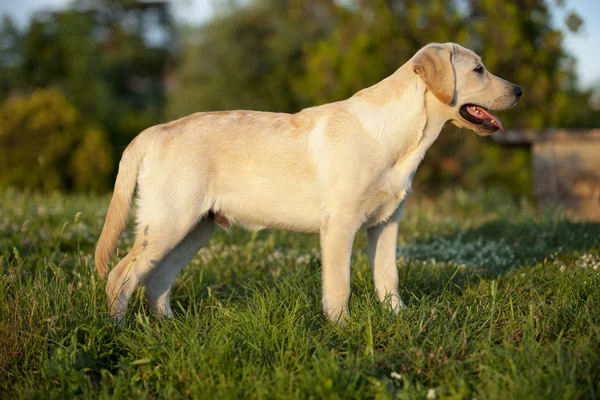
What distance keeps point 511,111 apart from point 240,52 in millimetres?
9701

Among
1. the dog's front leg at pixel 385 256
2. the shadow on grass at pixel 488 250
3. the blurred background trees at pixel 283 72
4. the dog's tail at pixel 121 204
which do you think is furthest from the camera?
the blurred background trees at pixel 283 72

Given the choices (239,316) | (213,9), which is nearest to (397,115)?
(239,316)

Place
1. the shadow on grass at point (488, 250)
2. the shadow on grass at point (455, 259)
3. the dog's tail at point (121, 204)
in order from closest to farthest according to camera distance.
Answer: the dog's tail at point (121, 204), the shadow on grass at point (455, 259), the shadow on grass at point (488, 250)

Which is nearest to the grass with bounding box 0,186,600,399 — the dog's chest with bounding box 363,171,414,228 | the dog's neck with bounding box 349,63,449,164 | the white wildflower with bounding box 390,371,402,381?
the white wildflower with bounding box 390,371,402,381

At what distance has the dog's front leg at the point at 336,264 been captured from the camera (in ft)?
12.5

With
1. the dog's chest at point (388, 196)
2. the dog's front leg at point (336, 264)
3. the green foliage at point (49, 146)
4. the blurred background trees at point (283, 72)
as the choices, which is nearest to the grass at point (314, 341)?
the dog's front leg at point (336, 264)

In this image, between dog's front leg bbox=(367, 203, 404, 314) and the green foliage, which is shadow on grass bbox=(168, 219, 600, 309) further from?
the green foliage

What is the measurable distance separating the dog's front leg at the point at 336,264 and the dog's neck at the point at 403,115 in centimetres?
56

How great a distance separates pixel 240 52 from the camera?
19.2 m

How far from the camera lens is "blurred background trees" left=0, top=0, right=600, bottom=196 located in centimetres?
1195

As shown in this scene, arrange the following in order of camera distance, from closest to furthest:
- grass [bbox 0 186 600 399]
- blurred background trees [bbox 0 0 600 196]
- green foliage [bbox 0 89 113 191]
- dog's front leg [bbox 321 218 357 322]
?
grass [bbox 0 186 600 399] → dog's front leg [bbox 321 218 357 322] → blurred background trees [bbox 0 0 600 196] → green foliage [bbox 0 89 113 191]

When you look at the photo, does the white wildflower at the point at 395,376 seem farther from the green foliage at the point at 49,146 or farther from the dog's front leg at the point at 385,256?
the green foliage at the point at 49,146

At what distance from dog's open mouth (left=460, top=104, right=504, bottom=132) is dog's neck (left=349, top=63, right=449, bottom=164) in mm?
148

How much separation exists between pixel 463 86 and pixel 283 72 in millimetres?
15508
